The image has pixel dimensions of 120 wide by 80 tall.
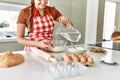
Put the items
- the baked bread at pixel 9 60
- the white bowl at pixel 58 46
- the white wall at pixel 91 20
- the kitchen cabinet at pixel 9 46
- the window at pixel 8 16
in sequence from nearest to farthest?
the baked bread at pixel 9 60 → the white bowl at pixel 58 46 → the kitchen cabinet at pixel 9 46 → the window at pixel 8 16 → the white wall at pixel 91 20

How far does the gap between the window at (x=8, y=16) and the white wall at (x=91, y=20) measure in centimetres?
135

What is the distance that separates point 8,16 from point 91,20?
155 centimetres

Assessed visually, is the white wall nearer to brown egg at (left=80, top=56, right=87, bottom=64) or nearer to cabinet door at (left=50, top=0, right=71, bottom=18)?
cabinet door at (left=50, top=0, right=71, bottom=18)

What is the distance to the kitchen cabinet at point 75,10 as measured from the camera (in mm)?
2830

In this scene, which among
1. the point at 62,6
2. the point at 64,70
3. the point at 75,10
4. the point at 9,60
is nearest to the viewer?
the point at 64,70

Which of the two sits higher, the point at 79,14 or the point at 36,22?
the point at 79,14

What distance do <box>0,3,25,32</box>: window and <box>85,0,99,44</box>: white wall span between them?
135cm

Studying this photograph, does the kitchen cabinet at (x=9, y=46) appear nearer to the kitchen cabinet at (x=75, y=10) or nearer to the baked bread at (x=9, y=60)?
the kitchen cabinet at (x=75, y=10)

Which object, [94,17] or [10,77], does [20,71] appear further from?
[94,17]

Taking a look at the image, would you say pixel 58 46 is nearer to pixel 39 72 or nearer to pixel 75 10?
pixel 39 72

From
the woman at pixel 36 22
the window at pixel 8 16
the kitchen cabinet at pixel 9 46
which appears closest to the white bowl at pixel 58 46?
the woman at pixel 36 22

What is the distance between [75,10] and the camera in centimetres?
302

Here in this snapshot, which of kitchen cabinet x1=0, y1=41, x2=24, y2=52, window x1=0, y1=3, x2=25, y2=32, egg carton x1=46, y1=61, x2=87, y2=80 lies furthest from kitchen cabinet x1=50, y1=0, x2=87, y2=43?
egg carton x1=46, y1=61, x2=87, y2=80

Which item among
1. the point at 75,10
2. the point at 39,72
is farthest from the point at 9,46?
the point at 39,72
